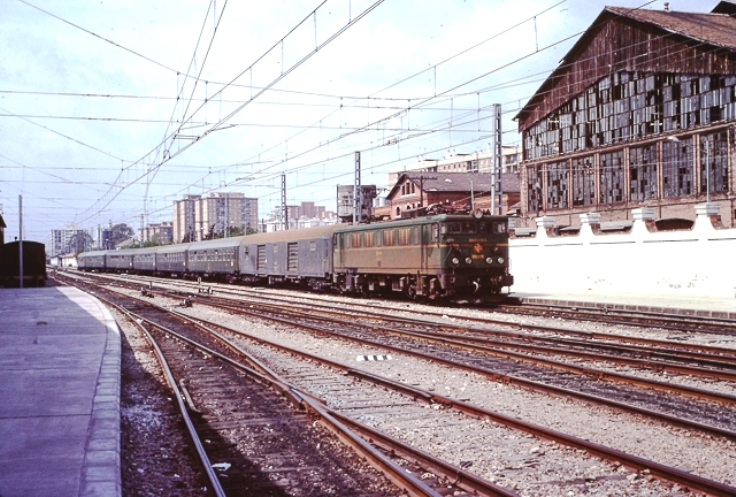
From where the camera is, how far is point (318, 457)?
745 centimetres

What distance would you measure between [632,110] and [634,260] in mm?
20155

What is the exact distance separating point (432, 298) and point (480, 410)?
18.4 meters

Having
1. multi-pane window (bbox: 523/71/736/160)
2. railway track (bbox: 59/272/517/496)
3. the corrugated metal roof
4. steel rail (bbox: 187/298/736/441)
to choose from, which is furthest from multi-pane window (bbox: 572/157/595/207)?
railway track (bbox: 59/272/517/496)

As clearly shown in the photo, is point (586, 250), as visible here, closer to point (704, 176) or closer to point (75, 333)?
point (704, 176)

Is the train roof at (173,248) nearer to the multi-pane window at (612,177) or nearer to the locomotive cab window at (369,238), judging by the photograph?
the multi-pane window at (612,177)

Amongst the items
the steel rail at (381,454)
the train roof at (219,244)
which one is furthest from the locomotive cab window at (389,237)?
the train roof at (219,244)

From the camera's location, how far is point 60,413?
8.89 meters

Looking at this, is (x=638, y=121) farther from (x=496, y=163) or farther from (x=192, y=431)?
(x=192, y=431)

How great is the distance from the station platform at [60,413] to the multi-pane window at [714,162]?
3517cm

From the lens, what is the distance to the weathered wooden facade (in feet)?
139

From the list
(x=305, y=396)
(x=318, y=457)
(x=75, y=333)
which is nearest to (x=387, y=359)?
(x=305, y=396)

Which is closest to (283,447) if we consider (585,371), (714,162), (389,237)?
(585,371)

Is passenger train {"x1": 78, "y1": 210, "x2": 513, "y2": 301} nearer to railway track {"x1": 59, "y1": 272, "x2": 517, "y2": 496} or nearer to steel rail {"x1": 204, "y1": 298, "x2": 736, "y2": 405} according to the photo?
steel rail {"x1": 204, "y1": 298, "x2": 736, "y2": 405}

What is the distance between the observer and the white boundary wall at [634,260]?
26.4 meters
